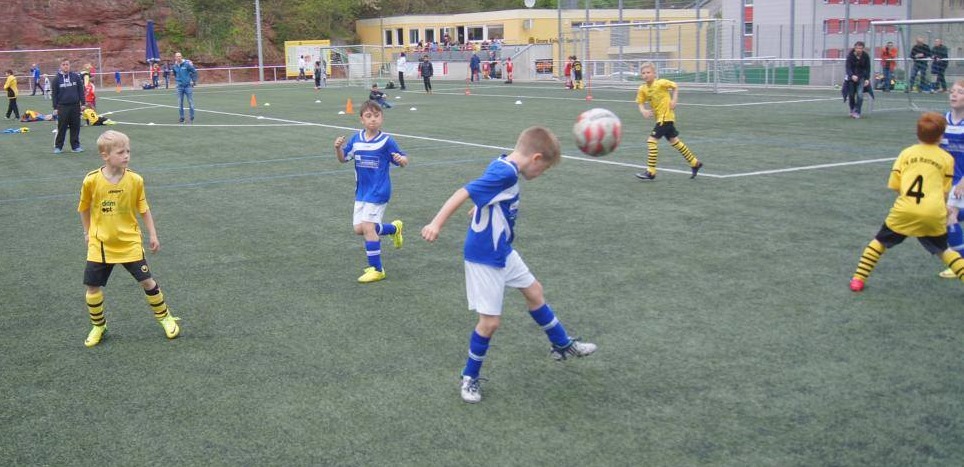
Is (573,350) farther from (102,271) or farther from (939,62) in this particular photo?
(939,62)

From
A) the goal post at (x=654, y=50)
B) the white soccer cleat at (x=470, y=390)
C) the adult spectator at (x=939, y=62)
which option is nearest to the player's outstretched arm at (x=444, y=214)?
the white soccer cleat at (x=470, y=390)

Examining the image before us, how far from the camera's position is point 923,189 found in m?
7.11

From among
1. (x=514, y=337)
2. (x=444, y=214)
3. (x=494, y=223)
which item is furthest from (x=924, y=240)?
(x=444, y=214)

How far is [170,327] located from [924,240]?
19.9ft

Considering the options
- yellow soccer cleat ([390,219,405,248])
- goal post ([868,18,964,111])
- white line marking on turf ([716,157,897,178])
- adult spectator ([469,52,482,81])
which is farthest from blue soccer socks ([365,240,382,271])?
adult spectator ([469,52,482,81])

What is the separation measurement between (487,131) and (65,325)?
15.8m

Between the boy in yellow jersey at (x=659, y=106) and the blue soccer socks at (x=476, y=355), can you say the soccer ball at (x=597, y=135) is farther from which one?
the boy in yellow jersey at (x=659, y=106)

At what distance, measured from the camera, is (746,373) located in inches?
229

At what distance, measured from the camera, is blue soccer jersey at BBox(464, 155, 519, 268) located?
17.4 ft

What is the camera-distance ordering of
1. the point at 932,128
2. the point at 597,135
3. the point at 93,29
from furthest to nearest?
the point at 93,29
the point at 932,128
the point at 597,135

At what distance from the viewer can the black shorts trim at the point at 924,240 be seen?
7289mm

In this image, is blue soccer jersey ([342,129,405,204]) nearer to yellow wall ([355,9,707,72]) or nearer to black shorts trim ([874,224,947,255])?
black shorts trim ([874,224,947,255])

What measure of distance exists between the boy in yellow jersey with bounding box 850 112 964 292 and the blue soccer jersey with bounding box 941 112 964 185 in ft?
3.42

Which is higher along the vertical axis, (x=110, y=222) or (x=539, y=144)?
(x=539, y=144)
